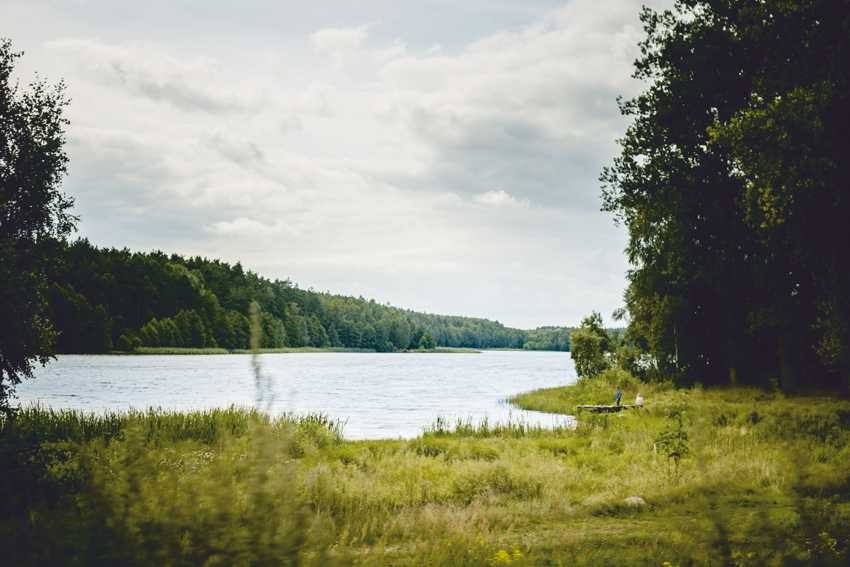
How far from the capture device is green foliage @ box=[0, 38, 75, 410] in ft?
73.2

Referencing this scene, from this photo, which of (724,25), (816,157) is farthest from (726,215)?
(816,157)

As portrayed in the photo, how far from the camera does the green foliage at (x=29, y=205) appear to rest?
2230 centimetres

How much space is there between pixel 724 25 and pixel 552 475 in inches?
966

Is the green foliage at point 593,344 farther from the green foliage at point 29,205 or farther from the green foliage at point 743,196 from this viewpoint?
the green foliage at point 29,205

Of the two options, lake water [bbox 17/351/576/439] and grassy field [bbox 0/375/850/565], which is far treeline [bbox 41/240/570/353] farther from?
grassy field [bbox 0/375/850/565]

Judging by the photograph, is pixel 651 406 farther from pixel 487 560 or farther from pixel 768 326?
pixel 487 560

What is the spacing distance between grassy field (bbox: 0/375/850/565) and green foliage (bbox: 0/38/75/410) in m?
3.29

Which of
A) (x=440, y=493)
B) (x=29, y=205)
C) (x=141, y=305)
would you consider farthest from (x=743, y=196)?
(x=141, y=305)

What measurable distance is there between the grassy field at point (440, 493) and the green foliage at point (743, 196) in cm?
519

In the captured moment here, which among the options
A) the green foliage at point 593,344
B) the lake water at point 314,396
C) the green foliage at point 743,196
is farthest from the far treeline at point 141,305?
the green foliage at point 743,196

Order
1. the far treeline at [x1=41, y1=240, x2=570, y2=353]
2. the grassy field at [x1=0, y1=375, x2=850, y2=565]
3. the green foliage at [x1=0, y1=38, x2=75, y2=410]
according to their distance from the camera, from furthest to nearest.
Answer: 1. the far treeline at [x1=41, y1=240, x2=570, y2=353]
2. the green foliage at [x1=0, y1=38, x2=75, y2=410]
3. the grassy field at [x1=0, y1=375, x2=850, y2=565]

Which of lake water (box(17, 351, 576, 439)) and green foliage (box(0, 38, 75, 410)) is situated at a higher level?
green foliage (box(0, 38, 75, 410))

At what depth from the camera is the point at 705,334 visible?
41.1 m

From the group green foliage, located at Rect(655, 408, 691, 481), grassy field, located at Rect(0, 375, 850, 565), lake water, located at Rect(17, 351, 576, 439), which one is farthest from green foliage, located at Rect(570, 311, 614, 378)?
green foliage, located at Rect(655, 408, 691, 481)
